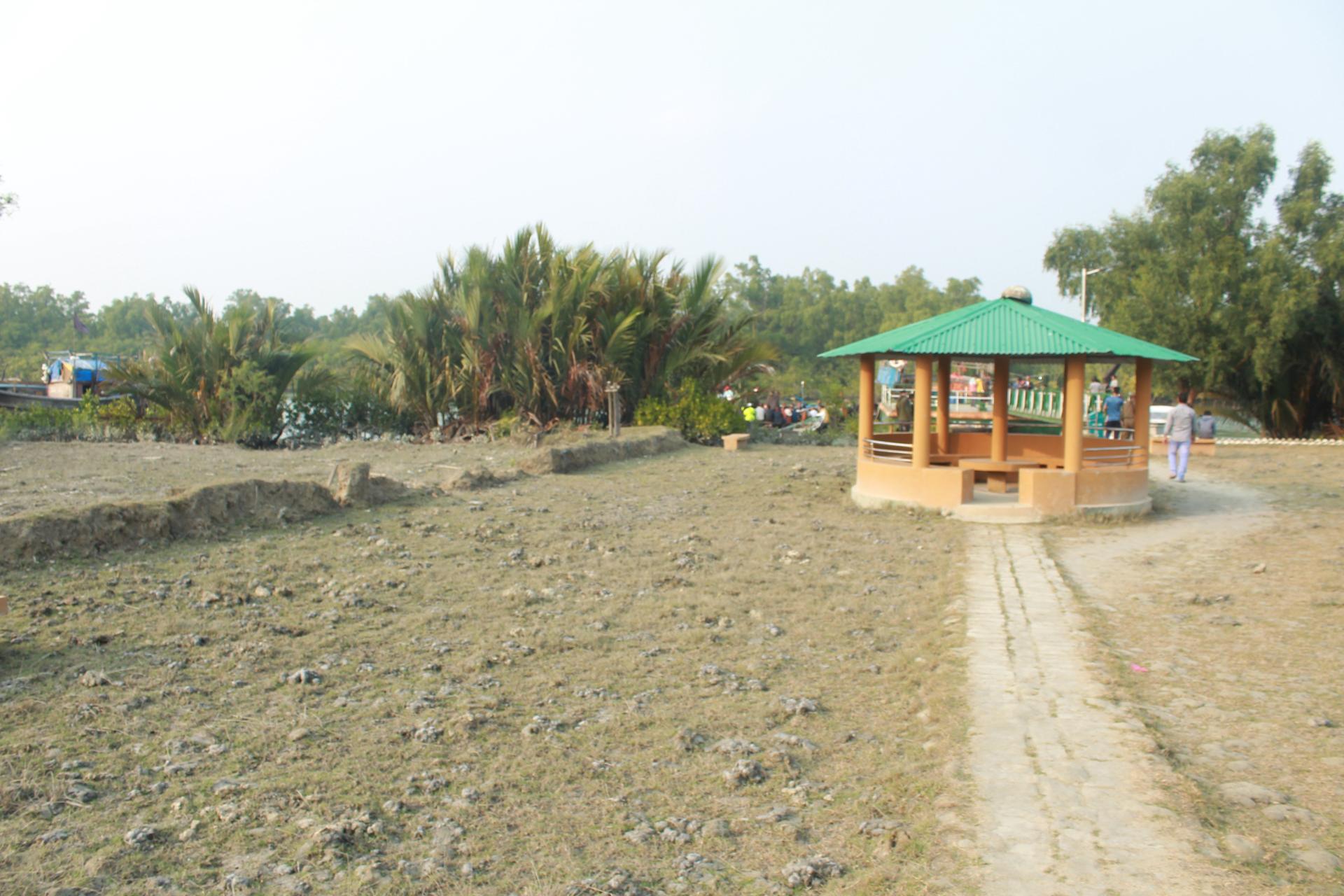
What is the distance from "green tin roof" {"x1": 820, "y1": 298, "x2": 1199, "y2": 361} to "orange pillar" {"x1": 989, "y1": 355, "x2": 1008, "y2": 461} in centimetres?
121

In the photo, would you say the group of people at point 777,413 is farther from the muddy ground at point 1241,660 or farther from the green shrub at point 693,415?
the muddy ground at point 1241,660

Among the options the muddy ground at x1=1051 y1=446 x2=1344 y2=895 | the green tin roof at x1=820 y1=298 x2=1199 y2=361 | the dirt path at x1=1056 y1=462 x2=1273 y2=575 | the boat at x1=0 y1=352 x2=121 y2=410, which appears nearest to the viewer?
the muddy ground at x1=1051 y1=446 x2=1344 y2=895

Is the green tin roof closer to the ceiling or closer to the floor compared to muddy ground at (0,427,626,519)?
closer to the ceiling

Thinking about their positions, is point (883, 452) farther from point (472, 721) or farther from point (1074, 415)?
point (472, 721)

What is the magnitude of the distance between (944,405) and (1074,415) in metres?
2.87

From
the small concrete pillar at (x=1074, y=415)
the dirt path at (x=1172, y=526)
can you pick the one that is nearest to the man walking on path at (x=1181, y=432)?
the dirt path at (x=1172, y=526)

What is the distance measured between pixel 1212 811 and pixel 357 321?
96.7 m

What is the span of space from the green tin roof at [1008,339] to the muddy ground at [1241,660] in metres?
1.94

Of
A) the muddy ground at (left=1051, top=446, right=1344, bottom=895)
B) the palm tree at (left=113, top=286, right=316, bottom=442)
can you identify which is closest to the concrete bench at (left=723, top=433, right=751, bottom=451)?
the muddy ground at (left=1051, top=446, right=1344, bottom=895)

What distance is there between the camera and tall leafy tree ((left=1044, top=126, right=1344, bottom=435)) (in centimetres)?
2492

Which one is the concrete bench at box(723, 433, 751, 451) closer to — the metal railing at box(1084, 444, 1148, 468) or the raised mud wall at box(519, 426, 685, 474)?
the raised mud wall at box(519, 426, 685, 474)

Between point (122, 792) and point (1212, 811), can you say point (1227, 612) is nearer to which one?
point (1212, 811)

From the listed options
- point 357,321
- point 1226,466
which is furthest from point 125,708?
point 357,321

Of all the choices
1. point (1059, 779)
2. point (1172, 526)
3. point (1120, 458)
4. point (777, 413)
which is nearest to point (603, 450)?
point (1120, 458)
